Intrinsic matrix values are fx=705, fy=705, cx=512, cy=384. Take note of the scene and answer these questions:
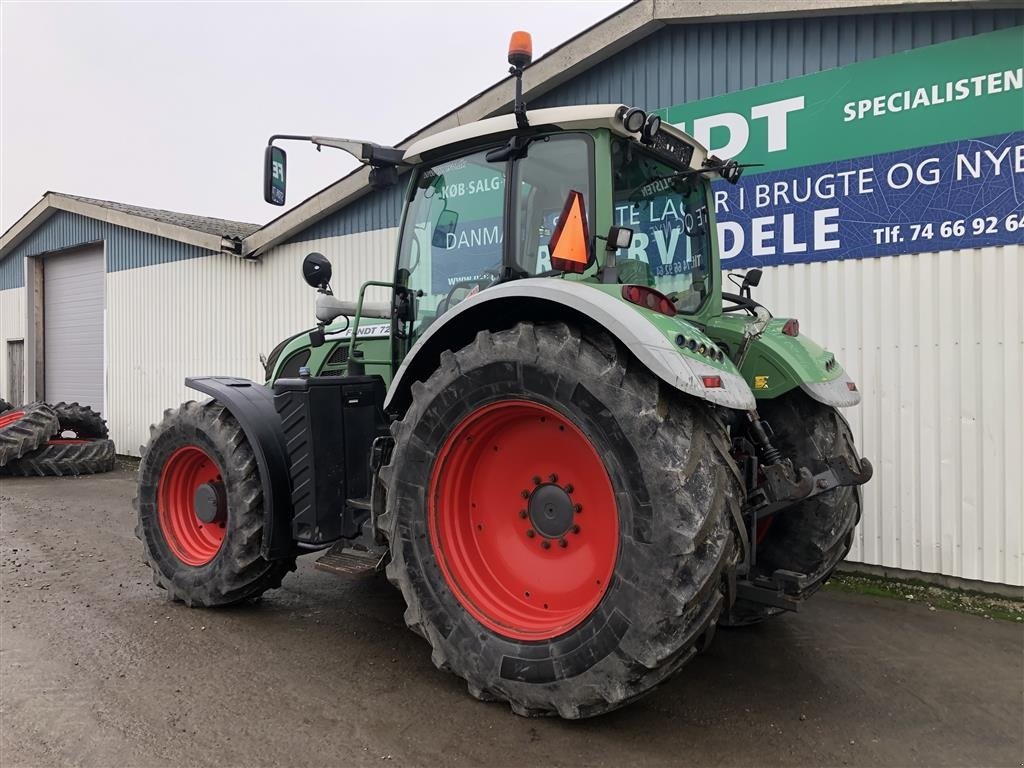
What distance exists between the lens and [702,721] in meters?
2.94

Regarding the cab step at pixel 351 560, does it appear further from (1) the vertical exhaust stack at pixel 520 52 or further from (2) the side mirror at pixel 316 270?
(1) the vertical exhaust stack at pixel 520 52

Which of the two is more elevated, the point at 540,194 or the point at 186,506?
the point at 540,194

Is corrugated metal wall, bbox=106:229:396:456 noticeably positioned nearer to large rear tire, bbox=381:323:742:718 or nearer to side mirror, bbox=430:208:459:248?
side mirror, bbox=430:208:459:248

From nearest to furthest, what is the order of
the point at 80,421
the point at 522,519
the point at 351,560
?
1. the point at 522,519
2. the point at 351,560
3. the point at 80,421

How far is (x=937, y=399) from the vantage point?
499cm

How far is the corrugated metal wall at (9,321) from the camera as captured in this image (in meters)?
15.1

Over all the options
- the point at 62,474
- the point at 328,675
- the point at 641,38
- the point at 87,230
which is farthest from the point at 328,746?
the point at 87,230

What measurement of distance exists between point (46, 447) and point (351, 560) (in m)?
8.93

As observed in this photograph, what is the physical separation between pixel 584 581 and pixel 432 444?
88cm

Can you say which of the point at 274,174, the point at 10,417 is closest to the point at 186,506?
the point at 274,174

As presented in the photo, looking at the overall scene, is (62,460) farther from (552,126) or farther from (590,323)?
(590,323)

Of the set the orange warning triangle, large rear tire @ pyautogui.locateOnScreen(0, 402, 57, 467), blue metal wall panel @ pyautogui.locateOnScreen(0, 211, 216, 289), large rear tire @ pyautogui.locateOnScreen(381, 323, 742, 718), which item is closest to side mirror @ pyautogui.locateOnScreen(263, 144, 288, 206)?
large rear tire @ pyautogui.locateOnScreen(381, 323, 742, 718)

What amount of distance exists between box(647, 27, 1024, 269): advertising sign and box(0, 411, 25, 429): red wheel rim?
996 cm

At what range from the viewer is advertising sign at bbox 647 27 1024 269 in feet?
15.6
